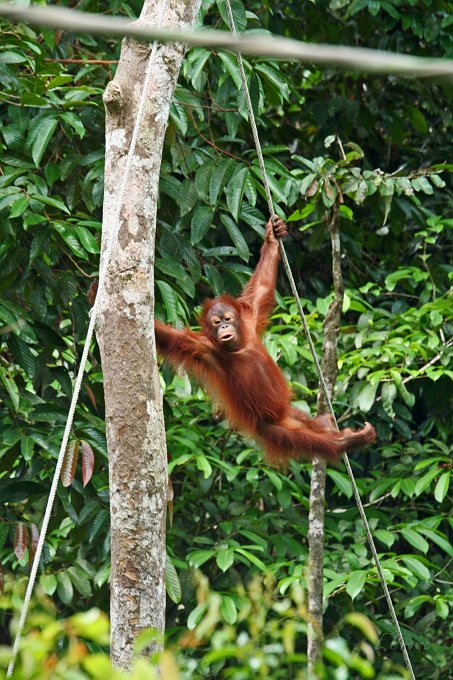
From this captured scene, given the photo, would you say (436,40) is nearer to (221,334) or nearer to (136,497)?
(221,334)

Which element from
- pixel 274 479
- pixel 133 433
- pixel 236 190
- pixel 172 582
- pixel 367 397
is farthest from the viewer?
pixel 367 397

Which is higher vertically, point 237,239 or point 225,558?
point 237,239

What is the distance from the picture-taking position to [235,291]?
16.7 ft

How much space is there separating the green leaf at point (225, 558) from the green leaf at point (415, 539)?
856 mm

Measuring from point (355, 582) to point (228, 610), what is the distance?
0.60 meters

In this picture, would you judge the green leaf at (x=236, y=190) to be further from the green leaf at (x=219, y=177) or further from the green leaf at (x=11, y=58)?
the green leaf at (x=11, y=58)

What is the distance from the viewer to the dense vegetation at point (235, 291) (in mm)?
4340

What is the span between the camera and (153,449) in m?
3.12

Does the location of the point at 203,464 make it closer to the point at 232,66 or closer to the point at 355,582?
the point at 355,582

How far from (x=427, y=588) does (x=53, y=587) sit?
6.30ft

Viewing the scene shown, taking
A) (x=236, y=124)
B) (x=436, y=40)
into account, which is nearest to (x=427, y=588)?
(x=236, y=124)

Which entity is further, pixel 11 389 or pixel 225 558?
pixel 225 558

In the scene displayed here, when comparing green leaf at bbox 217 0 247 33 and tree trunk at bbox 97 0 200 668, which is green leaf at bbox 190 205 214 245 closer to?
green leaf at bbox 217 0 247 33

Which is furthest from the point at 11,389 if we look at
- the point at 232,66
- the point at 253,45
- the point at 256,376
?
the point at 253,45
